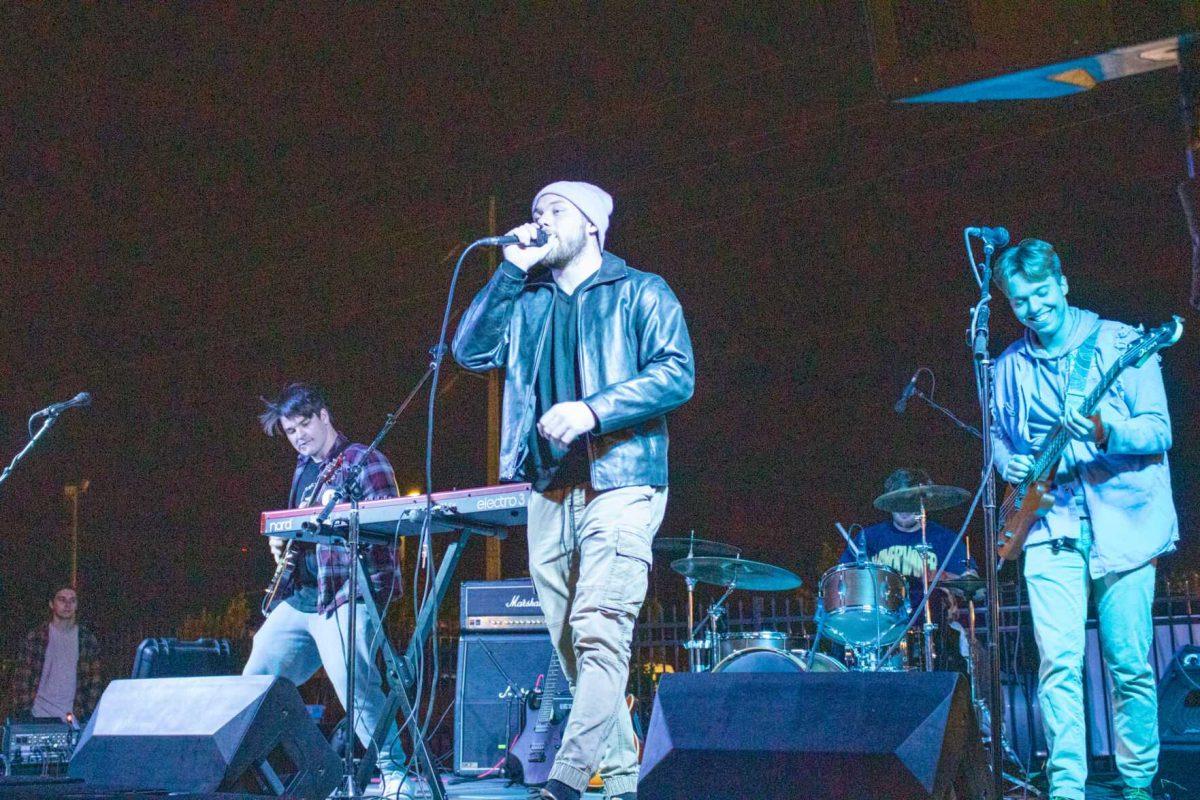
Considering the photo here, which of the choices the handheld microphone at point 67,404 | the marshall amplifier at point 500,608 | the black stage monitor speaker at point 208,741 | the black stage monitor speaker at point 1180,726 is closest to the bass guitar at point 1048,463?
the black stage monitor speaker at point 1180,726

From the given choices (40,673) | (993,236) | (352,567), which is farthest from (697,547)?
(40,673)

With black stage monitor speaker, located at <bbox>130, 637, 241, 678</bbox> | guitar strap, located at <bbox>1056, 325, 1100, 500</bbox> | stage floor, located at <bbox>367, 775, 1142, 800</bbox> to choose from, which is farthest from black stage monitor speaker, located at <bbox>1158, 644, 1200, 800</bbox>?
black stage monitor speaker, located at <bbox>130, 637, 241, 678</bbox>

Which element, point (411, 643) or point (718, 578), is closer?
point (411, 643)

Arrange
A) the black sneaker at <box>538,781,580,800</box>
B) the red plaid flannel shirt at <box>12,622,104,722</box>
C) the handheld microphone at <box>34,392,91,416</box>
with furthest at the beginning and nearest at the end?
the red plaid flannel shirt at <box>12,622,104,722</box>, the handheld microphone at <box>34,392,91,416</box>, the black sneaker at <box>538,781,580,800</box>

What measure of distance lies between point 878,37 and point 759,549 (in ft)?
56.6

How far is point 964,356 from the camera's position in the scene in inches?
658

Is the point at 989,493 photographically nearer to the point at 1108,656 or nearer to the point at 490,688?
the point at 1108,656

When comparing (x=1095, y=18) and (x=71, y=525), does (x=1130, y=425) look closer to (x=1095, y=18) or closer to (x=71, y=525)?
(x=1095, y=18)

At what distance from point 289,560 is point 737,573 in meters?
3.32

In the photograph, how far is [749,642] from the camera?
25.7ft

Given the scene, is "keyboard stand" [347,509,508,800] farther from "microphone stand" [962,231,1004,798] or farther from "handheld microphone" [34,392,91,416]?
"handheld microphone" [34,392,91,416]

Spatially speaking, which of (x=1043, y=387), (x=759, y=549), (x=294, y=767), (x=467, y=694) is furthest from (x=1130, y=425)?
(x=759, y=549)

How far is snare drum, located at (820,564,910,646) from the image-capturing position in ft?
25.4

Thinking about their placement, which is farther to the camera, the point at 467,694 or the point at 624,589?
the point at 467,694
